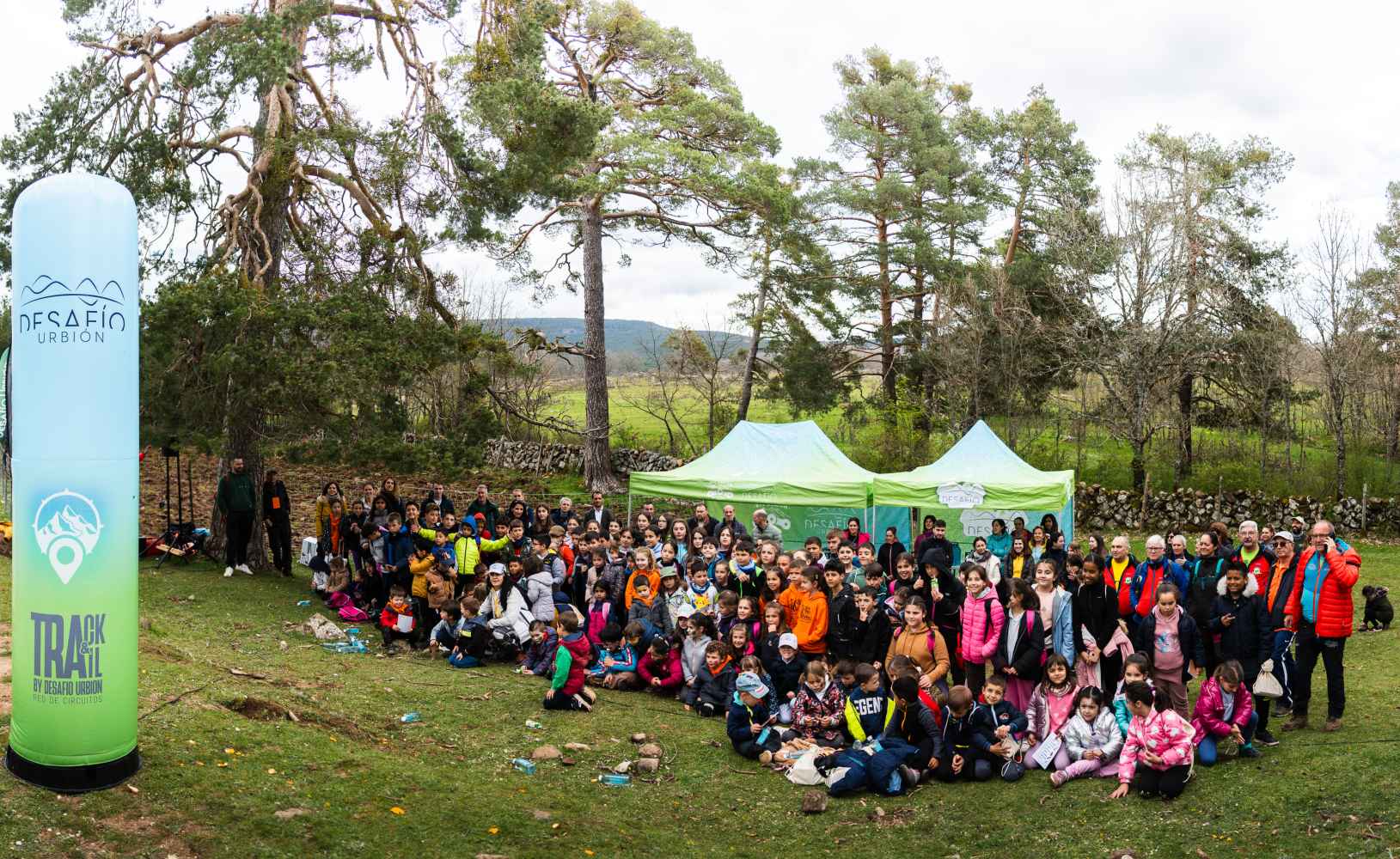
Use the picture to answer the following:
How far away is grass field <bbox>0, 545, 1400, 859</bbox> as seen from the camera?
229 inches

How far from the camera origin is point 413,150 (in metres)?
13.6

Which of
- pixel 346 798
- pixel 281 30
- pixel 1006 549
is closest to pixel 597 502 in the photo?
pixel 1006 549

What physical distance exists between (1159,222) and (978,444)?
1113 centimetres

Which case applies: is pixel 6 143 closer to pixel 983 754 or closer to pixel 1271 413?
pixel 983 754

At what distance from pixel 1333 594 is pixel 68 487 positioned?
8.64 m

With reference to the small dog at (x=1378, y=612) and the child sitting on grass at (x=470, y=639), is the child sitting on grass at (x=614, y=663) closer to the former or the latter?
the child sitting on grass at (x=470, y=639)

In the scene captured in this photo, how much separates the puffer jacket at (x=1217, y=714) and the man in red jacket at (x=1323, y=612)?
832 mm

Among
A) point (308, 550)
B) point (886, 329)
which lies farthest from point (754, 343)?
point (308, 550)

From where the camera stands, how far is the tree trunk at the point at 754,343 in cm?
2682

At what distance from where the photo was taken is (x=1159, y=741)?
22.3 feet

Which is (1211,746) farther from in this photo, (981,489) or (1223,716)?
(981,489)

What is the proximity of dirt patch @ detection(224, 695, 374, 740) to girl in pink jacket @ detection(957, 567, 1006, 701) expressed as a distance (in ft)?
16.0

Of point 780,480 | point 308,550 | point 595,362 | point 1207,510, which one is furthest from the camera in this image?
point 595,362

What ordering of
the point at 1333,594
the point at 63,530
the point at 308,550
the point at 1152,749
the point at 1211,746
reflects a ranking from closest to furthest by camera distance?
the point at 63,530 < the point at 1152,749 < the point at 1211,746 < the point at 1333,594 < the point at 308,550
